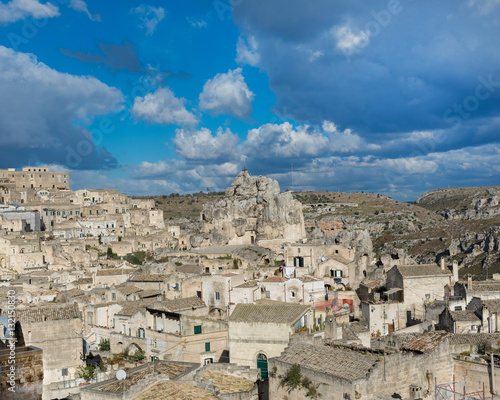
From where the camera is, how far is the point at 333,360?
16.1 m

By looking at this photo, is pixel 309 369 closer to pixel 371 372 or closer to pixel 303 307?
pixel 371 372

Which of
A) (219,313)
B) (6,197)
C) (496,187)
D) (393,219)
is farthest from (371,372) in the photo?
(496,187)

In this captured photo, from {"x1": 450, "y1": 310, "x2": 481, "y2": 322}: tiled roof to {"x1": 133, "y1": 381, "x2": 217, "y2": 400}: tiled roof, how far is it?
1862cm

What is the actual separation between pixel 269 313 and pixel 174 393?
346 inches

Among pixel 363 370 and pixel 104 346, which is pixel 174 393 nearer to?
pixel 363 370

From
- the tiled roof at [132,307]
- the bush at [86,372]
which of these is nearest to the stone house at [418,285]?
the tiled roof at [132,307]

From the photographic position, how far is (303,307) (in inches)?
966

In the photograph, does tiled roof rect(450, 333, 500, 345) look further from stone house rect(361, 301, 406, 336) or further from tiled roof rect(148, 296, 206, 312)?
tiled roof rect(148, 296, 206, 312)

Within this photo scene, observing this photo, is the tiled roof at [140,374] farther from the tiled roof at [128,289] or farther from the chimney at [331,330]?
the tiled roof at [128,289]

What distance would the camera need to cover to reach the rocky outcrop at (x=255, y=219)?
6594cm

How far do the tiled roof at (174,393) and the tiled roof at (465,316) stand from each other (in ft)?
61.1

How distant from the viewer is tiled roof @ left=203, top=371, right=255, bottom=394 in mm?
18609

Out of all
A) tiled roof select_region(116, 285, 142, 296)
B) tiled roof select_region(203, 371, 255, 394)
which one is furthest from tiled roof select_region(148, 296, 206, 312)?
tiled roof select_region(203, 371, 255, 394)

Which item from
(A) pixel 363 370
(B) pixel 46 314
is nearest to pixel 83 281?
→ (B) pixel 46 314
